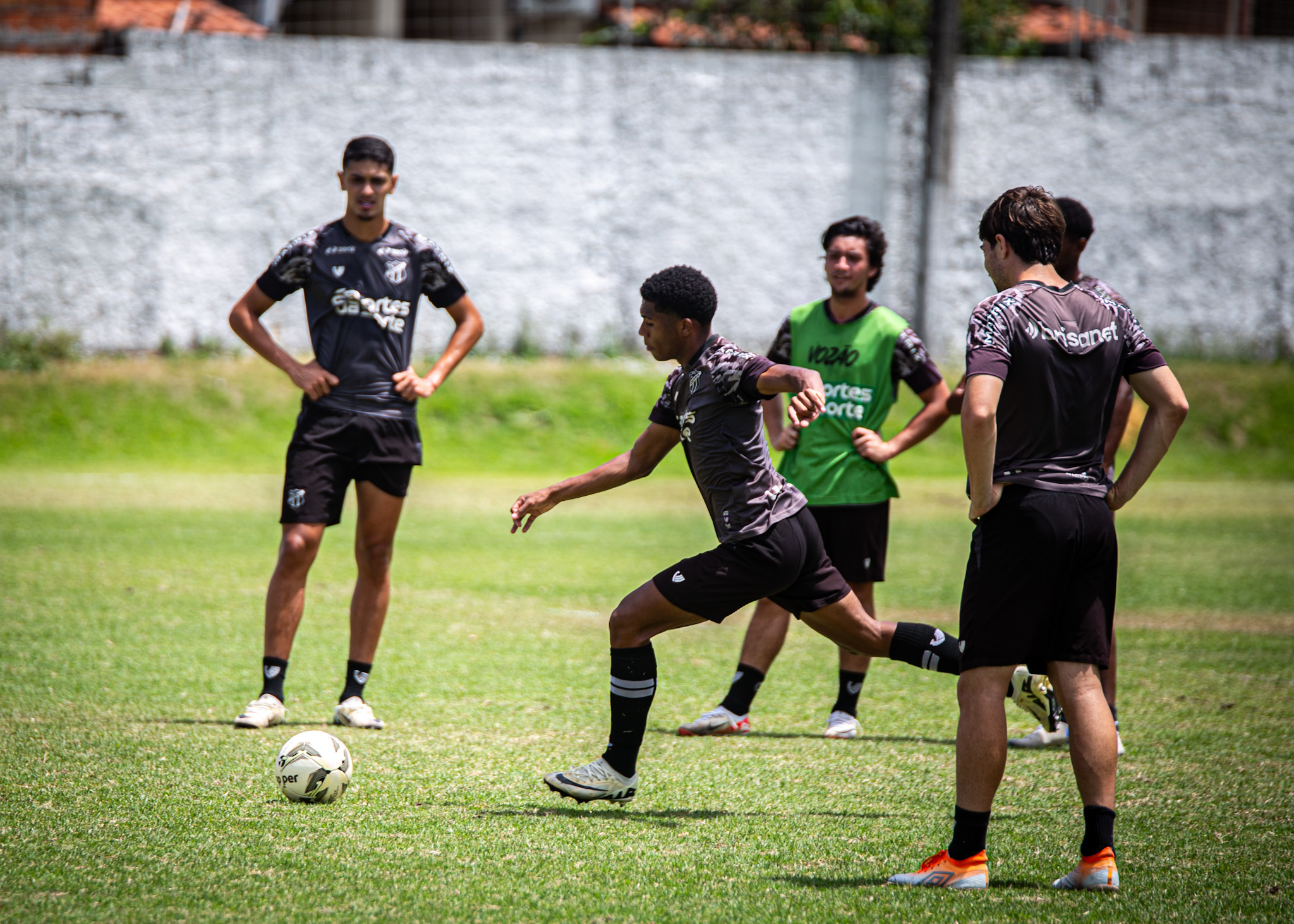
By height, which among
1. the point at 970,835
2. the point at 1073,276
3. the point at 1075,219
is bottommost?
the point at 970,835

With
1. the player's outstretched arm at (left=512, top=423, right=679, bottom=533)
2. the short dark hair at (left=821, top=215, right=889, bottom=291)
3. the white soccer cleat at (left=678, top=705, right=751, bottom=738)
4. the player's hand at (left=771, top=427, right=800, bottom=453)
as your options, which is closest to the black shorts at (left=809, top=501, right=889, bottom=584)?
the player's hand at (left=771, top=427, right=800, bottom=453)

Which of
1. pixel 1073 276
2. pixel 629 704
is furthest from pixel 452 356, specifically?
pixel 1073 276

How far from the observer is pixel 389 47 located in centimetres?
1897

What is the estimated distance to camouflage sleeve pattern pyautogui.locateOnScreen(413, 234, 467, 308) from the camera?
6.21 metres

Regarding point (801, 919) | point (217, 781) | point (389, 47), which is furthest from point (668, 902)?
point (389, 47)

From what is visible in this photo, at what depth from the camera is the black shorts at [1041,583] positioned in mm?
3771

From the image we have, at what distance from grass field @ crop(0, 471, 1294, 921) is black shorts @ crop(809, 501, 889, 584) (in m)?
0.74

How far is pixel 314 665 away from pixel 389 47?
47.0 ft

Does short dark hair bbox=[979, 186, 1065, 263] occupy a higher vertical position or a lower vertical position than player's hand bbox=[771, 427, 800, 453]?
higher

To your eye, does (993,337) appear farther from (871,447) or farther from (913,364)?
(913,364)

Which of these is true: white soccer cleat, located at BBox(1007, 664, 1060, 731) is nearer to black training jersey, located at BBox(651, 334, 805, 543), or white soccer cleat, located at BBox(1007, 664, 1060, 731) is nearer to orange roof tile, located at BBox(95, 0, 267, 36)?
black training jersey, located at BBox(651, 334, 805, 543)

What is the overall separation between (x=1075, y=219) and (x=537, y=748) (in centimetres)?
335

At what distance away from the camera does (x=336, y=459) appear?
5.89m

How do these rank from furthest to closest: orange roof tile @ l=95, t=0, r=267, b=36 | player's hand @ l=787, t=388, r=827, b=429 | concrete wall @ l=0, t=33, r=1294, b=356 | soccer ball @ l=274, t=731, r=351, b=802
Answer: orange roof tile @ l=95, t=0, r=267, b=36 → concrete wall @ l=0, t=33, r=1294, b=356 → soccer ball @ l=274, t=731, r=351, b=802 → player's hand @ l=787, t=388, r=827, b=429
